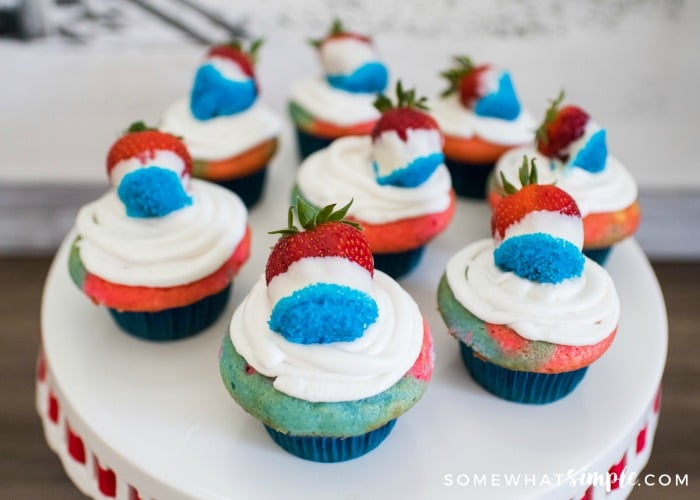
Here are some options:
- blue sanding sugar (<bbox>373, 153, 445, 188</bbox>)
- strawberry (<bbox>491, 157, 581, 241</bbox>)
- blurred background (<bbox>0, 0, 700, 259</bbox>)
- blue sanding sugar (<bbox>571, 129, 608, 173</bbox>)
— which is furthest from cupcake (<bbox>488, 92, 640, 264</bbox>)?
blurred background (<bbox>0, 0, 700, 259</bbox>)

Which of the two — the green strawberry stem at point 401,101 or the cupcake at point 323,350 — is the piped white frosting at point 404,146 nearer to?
the green strawberry stem at point 401,101

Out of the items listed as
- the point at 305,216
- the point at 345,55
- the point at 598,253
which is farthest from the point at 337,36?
the point at 305,216

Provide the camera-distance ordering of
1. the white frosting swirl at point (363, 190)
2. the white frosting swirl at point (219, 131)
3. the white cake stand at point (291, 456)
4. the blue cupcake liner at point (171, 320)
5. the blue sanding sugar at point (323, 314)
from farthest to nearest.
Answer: the white frosting swirl at point (219, 131) → the white frosting swirl at point (363, 190) → the blue cupcake liner at point (171, 320) → the white cake stand at point (291, 456) → the blue sanding sugar at point (323, 314)

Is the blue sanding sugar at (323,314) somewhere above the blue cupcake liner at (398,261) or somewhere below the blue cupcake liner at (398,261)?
above

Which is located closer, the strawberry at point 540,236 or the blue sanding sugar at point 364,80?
the strawberry at point 540,236

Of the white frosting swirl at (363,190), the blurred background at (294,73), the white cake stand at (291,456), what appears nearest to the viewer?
the white cake stand at (291,456)

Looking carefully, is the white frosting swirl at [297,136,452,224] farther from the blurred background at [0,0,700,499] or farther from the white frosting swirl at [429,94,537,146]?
the blurred background at [0,0,700,499]

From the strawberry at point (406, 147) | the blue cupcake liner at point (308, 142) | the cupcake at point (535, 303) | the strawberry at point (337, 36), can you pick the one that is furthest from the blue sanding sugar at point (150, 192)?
the strawberry at point (337, 36)
